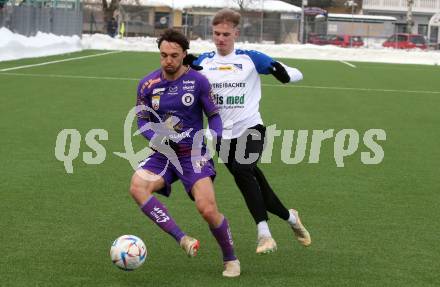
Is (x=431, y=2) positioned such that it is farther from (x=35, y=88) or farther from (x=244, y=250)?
(x=244, y=250)

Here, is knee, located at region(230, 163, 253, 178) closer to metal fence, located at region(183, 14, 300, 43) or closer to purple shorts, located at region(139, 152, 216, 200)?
purple shorts, located at region(139, 152, 216, 200)

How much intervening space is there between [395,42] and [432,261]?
59821mm

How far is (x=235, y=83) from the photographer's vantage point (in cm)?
764

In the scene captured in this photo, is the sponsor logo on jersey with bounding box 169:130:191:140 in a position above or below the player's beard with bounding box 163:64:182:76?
below

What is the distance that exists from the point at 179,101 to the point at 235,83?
78 centimetres

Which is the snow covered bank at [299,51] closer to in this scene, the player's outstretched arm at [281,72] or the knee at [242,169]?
the player's outstretched arm at [281,72]

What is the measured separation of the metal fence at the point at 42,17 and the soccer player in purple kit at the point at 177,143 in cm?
2870

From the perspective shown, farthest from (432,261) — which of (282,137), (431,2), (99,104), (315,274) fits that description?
(431,2)

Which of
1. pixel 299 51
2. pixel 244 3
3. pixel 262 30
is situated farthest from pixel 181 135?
pixel 244 3

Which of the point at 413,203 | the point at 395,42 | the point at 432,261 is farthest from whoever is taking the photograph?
the point at 395,42

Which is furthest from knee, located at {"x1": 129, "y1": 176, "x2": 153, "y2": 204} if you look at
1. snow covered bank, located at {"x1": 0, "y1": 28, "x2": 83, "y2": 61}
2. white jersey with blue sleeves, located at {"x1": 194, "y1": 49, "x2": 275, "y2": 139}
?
snow covered bank, located at {"x1": 0, "y1": 28, "x2": 83, "y2": 61}

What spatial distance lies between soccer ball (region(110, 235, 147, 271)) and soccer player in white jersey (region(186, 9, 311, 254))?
1115 millimetres

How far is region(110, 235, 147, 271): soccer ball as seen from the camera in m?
6.74

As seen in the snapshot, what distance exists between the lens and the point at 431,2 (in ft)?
318
